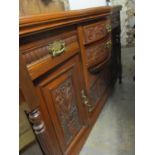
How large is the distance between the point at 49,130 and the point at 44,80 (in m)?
0.23

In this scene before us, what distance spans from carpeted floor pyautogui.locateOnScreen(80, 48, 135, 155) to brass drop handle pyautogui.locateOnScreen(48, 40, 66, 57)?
742 mm

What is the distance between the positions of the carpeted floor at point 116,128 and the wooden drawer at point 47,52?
0.69 m

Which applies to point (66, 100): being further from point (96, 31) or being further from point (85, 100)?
point (96, 31)

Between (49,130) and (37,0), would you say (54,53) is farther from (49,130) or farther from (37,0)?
(37,0)

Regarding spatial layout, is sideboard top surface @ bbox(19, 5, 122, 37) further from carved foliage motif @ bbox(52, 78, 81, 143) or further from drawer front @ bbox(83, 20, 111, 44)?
carved foliage motif @ bbox(52, 78, 81, 143)

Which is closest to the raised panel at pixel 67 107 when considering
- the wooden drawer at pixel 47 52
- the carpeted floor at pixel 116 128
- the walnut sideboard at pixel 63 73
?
the walnut sideboard at pixel 63 73

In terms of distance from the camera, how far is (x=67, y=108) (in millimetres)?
930

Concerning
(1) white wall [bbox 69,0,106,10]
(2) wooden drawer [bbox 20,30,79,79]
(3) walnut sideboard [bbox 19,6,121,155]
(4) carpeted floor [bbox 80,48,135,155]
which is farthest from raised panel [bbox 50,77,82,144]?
(1) white wall [bbox 69,0,106,10]

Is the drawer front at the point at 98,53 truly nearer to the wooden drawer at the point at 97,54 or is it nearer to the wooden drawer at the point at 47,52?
the wooden drawer at the point at 97,54

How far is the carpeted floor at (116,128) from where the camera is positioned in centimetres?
118

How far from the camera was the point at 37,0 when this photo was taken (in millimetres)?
1119

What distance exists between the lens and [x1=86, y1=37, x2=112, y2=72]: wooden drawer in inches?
44.6

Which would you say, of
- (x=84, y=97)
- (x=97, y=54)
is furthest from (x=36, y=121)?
(x=97, y=54)
